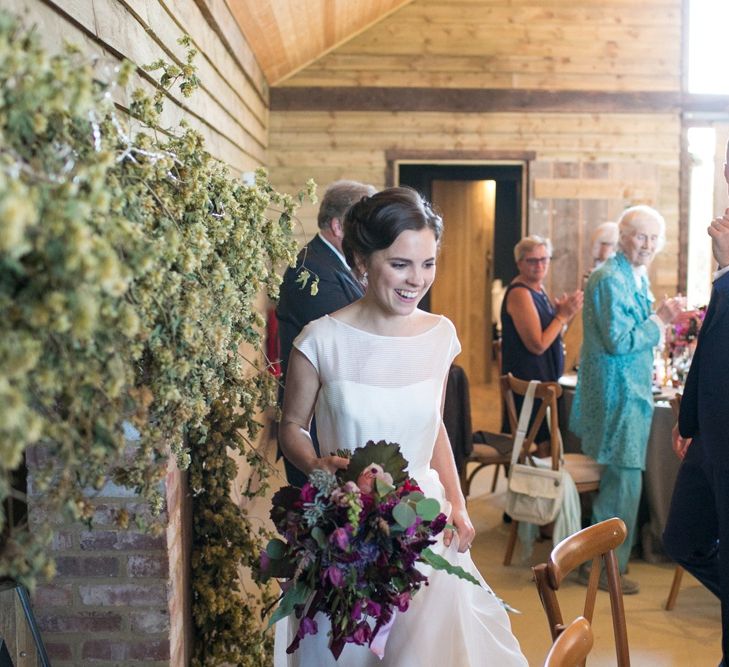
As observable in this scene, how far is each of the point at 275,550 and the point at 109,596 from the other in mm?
911

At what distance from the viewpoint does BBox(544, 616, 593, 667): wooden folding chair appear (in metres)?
1.45

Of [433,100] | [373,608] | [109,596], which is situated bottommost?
[109,596]

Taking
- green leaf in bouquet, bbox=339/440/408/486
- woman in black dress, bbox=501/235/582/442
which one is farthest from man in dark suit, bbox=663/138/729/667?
woman in black dress, bbox=501/235/582/442

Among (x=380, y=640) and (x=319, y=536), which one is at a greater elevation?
(x=319, y=536)

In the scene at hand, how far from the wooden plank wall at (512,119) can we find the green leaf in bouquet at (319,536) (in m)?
7.74

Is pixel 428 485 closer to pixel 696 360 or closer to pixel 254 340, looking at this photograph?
pixel 254 340

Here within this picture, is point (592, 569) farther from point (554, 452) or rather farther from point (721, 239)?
point (554, 452)

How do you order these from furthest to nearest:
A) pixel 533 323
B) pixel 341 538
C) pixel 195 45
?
pixel 533 323 < pixel 195 45 < pixel 341 538

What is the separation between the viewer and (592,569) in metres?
2.21

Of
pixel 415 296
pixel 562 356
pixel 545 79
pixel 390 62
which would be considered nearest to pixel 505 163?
pixel 545 79

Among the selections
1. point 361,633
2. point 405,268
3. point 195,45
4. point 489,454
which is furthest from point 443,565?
point 489,454

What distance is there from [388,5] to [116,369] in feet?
28.0

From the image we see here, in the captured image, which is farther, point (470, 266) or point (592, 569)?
point (470, 266)

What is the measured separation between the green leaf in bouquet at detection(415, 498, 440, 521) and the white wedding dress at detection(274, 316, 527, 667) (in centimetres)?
38
